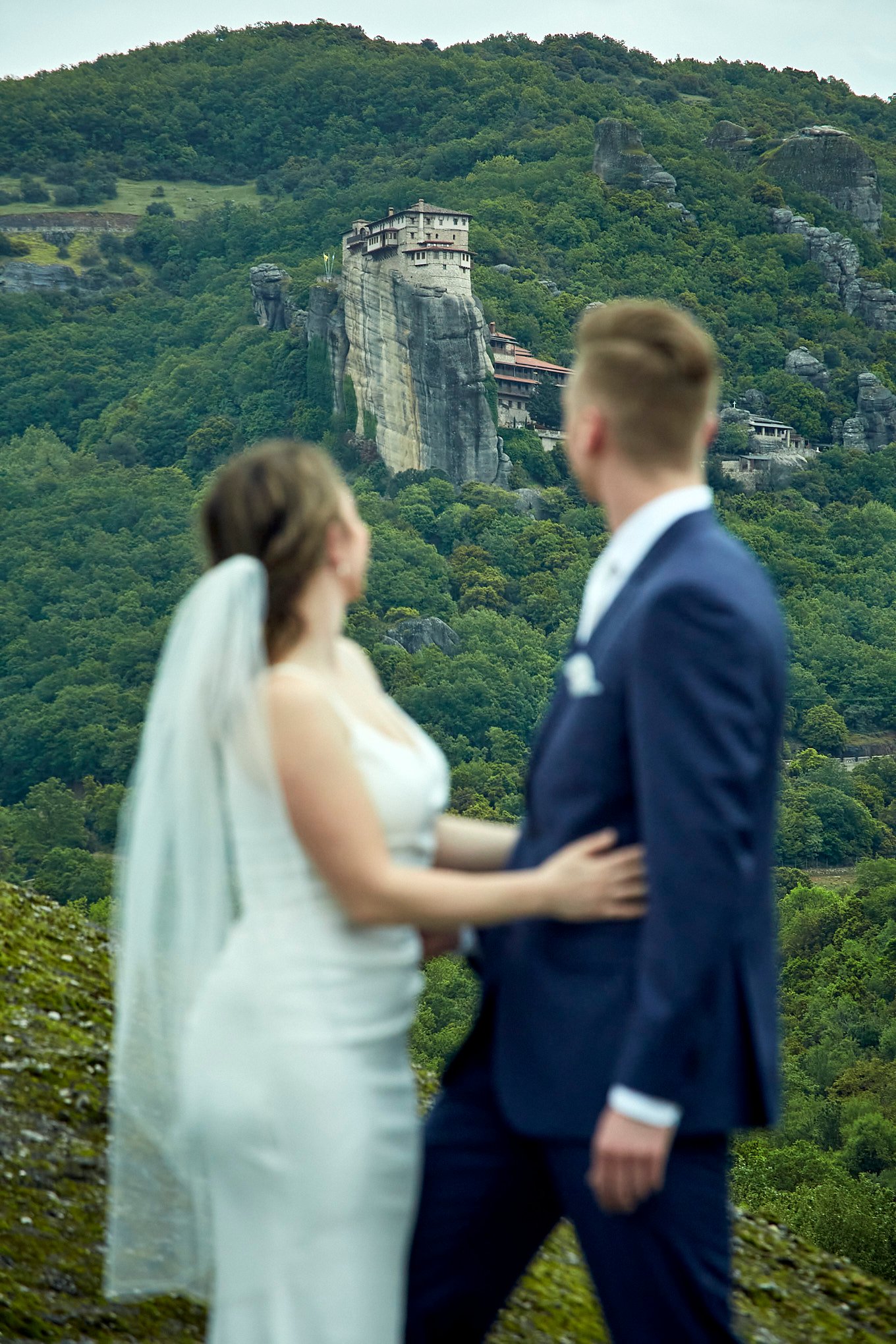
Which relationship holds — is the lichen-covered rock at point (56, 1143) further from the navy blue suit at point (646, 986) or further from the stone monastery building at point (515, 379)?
the stone monastery building at point (515, 379)

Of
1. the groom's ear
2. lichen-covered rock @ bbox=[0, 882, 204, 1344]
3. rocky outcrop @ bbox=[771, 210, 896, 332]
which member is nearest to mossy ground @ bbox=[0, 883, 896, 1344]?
lichen-covered rock @ bbox=[0, 882, 204, 1344]

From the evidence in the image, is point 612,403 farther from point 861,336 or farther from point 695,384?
point 861,336

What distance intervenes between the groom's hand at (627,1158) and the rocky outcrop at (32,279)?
105m

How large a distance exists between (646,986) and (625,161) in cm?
11191

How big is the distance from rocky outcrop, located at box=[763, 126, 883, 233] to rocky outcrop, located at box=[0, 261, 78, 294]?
51.1 meters

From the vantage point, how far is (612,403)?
88.2 inches

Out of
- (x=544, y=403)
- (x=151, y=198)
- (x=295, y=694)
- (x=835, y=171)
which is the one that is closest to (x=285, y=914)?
(x=295, y=694)

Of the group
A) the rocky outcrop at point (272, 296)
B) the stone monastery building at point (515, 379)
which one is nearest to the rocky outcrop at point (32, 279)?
the rocky outcrop at point (272, 296)

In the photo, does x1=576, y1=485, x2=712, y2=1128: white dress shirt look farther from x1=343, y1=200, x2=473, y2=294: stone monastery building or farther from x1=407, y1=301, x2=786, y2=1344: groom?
x1=343, y1=200, x2=473, y2=294: stone monastery building

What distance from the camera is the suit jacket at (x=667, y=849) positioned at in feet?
6.86

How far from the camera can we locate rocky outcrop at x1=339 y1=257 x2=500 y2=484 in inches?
3007

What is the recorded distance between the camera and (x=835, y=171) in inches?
4478

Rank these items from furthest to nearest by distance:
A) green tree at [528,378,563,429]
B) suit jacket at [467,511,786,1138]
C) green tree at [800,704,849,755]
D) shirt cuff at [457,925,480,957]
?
green tree at [528,378,563,429] < green tree at [800,704,849,755] < shirt cuff at [457,925,480,957] < suit jacket at [467,511,786,1138]

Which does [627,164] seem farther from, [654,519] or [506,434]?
[654,519]
